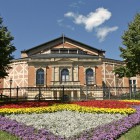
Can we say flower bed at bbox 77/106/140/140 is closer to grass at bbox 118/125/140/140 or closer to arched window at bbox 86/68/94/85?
grass at bbox 118/125/140/140

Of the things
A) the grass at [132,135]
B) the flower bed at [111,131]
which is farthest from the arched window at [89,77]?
the grass at [132,135]

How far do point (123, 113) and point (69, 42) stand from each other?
48.8 meters

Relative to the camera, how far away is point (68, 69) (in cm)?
4616

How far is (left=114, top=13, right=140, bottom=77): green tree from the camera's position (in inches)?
1150

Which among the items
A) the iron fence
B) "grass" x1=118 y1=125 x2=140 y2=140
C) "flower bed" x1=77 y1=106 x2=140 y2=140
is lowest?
"grass" x1=118 y1=125 x2=140 y2=140

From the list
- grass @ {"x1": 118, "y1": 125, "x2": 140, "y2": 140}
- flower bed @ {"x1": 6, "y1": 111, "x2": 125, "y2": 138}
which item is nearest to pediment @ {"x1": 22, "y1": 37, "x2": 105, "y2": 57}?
flower bed @ {"x1": 6, "y1": 111, "x2": 125, "y2": 138}

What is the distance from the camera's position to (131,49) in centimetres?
2917

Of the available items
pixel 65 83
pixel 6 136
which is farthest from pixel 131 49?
pixel 6 136

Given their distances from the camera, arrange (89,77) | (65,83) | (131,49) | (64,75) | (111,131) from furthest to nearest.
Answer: (89,77) → (64,75) → (65,83) → (131,49) → (111,131)

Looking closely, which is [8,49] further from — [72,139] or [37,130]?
[72,139]

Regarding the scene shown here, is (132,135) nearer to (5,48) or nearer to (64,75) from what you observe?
(5,48)

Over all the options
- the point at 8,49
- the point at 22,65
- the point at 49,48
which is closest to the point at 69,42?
the point at 49,48

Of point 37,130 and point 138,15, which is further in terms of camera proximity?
point 138,15

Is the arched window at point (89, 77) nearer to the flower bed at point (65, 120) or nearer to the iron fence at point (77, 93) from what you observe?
the iron fence at point (77, 93)
